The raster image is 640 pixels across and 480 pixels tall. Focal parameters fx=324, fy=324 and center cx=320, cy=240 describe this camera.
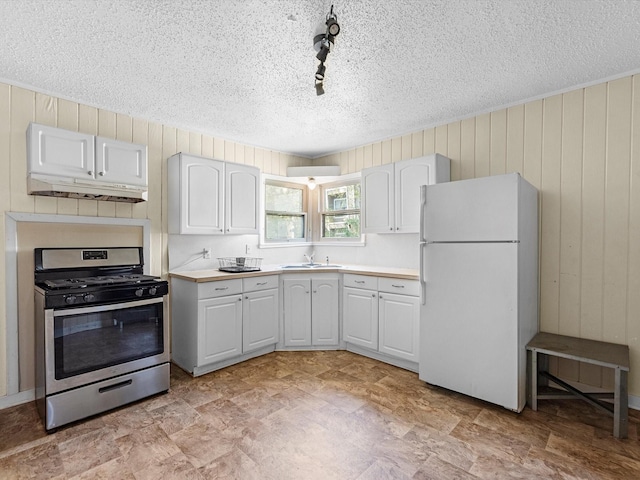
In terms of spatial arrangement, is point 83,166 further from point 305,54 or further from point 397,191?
point 397,191

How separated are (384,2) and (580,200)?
2.18 m

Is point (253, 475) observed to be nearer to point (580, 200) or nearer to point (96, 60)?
point (96, 60)

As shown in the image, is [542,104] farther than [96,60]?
Yes

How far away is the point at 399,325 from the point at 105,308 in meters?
2.48

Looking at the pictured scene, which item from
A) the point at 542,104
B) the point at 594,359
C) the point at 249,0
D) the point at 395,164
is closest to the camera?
the point at 249,0

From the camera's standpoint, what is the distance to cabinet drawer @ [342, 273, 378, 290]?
3.33 metres

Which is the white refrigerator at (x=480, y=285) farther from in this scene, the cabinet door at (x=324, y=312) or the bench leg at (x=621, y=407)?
the cabinet door at (x=324, y=312)

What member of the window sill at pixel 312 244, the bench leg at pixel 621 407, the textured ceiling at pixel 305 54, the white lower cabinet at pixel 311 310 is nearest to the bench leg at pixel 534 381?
the bench leg at pixel 621 407

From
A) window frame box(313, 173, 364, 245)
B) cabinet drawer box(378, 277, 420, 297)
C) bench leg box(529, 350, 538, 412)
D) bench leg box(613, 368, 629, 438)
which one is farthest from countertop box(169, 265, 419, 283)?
bench leg box(613, 368, 629, 438)

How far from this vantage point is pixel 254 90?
2605 mm

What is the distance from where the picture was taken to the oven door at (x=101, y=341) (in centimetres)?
218

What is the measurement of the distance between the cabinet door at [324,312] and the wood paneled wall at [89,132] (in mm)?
1611

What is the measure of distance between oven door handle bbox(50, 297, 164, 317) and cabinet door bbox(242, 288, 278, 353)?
885mm

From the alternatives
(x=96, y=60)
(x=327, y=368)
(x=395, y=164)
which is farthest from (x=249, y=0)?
(x=327, y=368)
